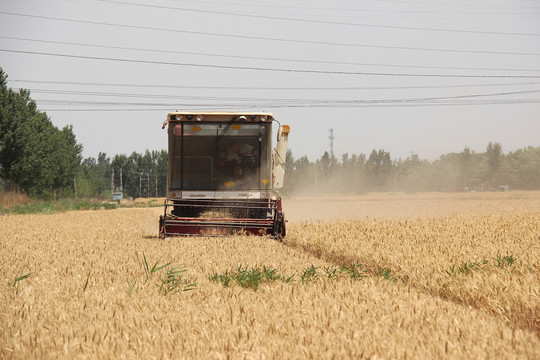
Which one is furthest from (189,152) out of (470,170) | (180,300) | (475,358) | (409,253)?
(470,170)

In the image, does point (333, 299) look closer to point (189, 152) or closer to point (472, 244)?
point (472, 244)

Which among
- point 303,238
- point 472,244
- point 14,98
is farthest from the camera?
point 14,98

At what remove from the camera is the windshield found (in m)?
12.8

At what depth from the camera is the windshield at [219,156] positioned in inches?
504

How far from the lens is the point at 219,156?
42.1ft

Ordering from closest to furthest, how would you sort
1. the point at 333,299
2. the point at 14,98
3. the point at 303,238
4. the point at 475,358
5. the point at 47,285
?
1. the point at 475,358
2. the point at 333,299
3. the point at 47,285
4. the point at 303,238
5. the point at 14,98

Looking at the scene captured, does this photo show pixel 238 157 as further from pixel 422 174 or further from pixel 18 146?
pixel 422 174

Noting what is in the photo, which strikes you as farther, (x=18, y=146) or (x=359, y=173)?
(x=359, y=173)

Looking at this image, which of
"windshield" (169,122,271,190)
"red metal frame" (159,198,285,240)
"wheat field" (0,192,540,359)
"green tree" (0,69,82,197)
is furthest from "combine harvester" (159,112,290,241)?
"green tree" (0,69,82,197)

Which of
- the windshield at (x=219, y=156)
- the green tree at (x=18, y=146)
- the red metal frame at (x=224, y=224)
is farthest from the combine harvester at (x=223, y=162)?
the green tree at (x=18, y=146)

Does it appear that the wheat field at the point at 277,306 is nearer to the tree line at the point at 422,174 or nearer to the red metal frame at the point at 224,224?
the red metal frame at the point at 224,224

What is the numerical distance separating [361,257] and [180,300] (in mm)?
4031

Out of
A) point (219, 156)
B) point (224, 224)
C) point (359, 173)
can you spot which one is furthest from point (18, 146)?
point (359, 173)

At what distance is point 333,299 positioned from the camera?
4859mm
